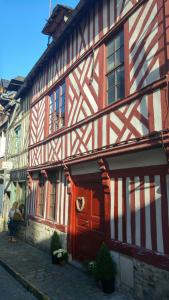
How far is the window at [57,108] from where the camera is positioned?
307 inches

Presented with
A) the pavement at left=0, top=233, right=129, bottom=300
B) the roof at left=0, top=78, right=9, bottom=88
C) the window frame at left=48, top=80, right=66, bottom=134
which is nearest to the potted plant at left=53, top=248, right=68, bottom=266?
the pavement at left=0, top=233, right=129, bottom=300

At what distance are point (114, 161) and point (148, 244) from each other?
5.34 feet

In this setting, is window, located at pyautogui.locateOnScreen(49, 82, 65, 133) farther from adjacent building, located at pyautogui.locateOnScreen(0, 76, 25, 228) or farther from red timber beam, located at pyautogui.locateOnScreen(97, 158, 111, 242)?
red timber beam, located at pyautogui.locateOnScreen(97, 158, 111, 242)

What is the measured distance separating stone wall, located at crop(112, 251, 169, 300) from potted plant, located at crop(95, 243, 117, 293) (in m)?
0.10

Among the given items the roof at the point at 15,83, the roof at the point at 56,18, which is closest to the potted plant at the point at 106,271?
the roof at the point at 56,18

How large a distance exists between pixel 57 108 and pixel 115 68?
312 centimetres

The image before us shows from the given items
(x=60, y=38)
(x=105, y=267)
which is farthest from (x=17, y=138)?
(x=105, y=267)

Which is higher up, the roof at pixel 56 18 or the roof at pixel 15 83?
the roof at pixel 56 18

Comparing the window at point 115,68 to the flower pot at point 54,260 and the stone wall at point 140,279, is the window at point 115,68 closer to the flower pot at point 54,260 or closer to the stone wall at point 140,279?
the stone wall at point 140,279

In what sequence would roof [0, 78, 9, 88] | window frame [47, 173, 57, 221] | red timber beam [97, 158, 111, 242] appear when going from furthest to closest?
roof [0, 78, 9, 88] < window frame [47, 173, 57, 221] < red timber beam [97, 158, 111, 242]

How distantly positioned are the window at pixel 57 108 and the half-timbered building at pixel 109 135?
3 centimetres

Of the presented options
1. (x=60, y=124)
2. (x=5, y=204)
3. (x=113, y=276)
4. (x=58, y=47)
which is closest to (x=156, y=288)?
(x=113, y=276)

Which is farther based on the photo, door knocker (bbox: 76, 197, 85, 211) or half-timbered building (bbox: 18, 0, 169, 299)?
door knocker (bbox: 76, 197, 85, 211)

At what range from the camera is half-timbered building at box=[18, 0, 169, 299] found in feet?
13.6
